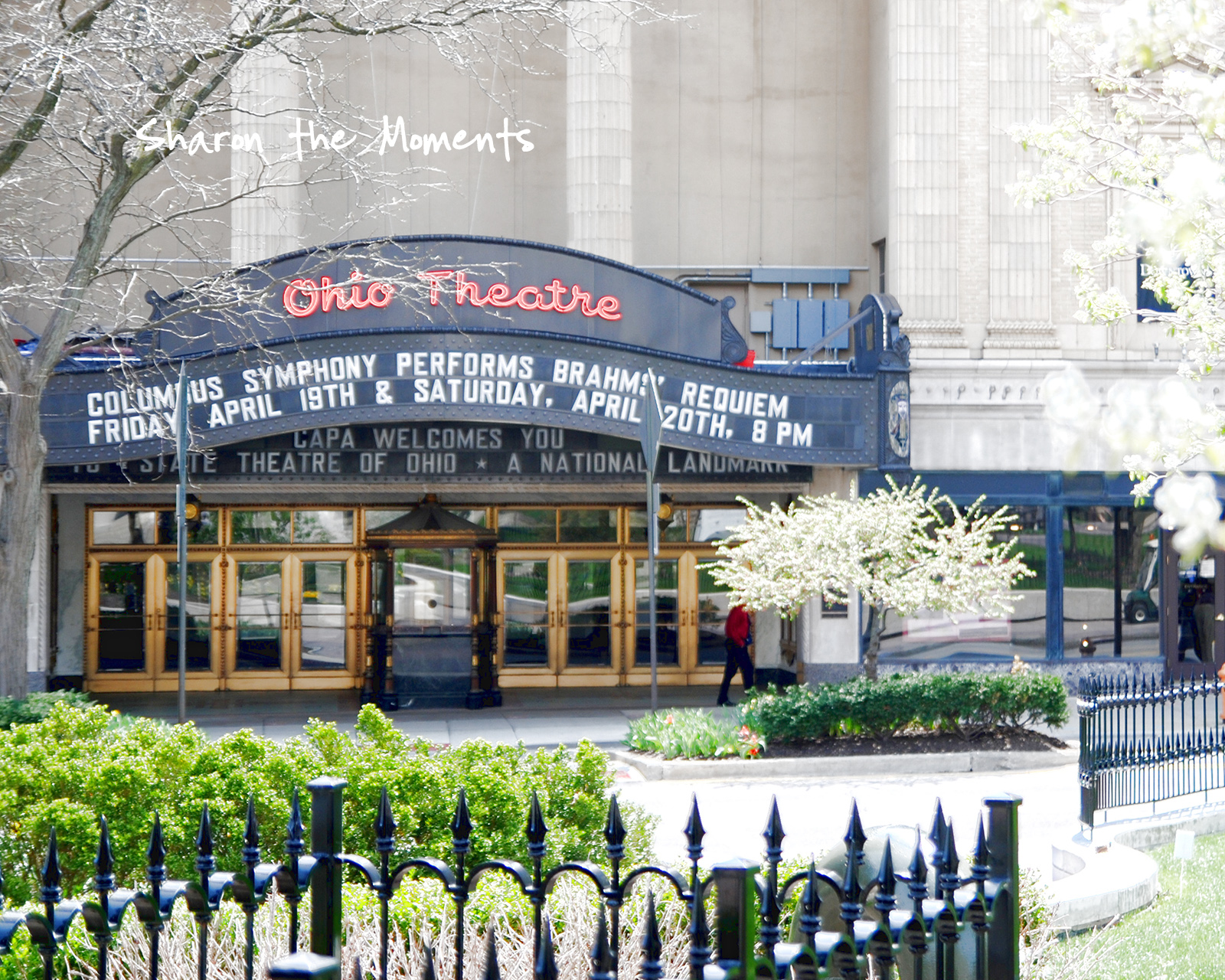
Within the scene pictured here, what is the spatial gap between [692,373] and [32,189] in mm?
11537

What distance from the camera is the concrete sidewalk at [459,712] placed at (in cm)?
1783

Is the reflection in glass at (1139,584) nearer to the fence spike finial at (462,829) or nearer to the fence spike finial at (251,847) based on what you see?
the fence spike finial at (462,829)

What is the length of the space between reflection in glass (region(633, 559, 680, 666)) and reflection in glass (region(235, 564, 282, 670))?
613 centimetres

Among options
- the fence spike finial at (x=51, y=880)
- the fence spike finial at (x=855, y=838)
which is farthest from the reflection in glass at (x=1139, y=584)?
the fence spike finial at (x=51, y=880)

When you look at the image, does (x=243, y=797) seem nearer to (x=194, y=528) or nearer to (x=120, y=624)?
(x=194, y=528)

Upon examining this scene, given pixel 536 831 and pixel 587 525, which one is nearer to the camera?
pixel 536 831

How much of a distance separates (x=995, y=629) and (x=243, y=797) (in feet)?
51.0

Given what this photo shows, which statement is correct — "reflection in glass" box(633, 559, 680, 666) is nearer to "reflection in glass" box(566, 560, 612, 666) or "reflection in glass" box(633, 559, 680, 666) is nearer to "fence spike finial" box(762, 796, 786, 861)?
"reflection in glass" box(566, 560, 612, 666)

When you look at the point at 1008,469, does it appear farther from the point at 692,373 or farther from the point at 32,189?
the point at 32,189

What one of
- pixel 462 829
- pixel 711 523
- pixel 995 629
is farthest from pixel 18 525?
pixel 995 629

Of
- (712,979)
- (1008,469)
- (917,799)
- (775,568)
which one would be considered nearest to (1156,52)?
(712,979)

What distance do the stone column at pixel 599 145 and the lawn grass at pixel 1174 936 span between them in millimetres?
14231

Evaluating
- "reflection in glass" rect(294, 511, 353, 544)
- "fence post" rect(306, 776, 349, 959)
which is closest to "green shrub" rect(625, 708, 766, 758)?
"reflection in glass" rect(294, 511, 353, 544)

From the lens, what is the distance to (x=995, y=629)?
68.1ft
